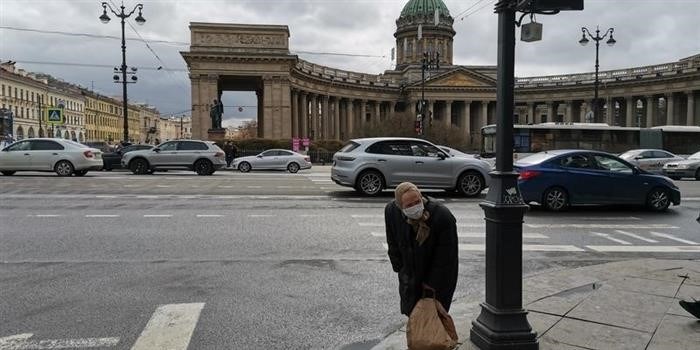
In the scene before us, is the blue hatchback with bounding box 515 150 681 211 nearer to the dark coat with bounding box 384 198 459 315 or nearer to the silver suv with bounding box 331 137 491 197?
the silver suv with bounding box 331 137 491 197

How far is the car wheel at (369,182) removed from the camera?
670 inches

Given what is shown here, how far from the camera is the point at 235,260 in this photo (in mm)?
8336

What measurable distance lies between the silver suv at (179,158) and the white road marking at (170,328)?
21.0 meters

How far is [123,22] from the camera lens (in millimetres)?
36500

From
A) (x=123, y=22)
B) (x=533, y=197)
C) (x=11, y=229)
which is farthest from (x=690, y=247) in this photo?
(x=123, y=22)

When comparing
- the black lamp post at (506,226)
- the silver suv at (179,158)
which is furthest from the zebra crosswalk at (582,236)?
the silver suv at (179,158)

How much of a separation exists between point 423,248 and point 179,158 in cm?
2374

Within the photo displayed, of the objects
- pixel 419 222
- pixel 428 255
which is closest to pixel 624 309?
pixel 428 255

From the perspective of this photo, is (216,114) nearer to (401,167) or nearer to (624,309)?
(401,167)

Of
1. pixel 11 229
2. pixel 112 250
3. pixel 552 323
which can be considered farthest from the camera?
pixel 11 229

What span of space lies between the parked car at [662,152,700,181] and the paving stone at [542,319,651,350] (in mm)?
27335

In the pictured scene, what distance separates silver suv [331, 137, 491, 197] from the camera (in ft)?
55.1

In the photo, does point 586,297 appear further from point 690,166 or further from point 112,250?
point 690,166

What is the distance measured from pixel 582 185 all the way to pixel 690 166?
18042 mm
